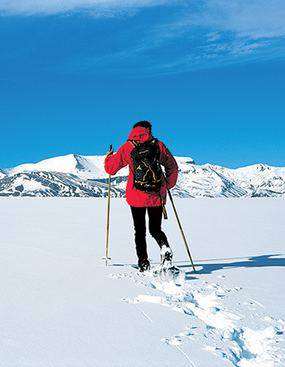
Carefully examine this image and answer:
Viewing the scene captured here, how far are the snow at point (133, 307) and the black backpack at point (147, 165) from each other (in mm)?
1324

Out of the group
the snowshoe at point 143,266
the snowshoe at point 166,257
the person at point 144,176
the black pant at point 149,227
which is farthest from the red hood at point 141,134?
the snowshoe at point 143,266

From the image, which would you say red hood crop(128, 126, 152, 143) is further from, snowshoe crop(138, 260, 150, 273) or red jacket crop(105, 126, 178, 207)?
snowshoe crop(138, 260, 150, 273)

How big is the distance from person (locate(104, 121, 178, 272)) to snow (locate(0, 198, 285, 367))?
0.66m

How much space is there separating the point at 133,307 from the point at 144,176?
8.93ft

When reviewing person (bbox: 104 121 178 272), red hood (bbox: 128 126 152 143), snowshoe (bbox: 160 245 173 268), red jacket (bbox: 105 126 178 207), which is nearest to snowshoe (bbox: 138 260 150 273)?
person (bbox: 104 121 178 272)

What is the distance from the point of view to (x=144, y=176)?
723cm

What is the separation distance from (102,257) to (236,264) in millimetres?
2337

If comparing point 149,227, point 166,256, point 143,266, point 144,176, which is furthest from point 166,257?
point 144,176

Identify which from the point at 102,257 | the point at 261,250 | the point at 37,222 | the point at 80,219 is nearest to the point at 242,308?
the point at 102,257

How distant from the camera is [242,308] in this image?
5.16 meters

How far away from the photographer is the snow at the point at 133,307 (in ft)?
11.7

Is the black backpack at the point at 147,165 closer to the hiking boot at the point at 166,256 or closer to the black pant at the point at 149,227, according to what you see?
the black pant at the point at 149,227

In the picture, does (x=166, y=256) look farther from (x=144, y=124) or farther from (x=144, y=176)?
(x=144, y=124)

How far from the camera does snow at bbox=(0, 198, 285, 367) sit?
11.7ft
